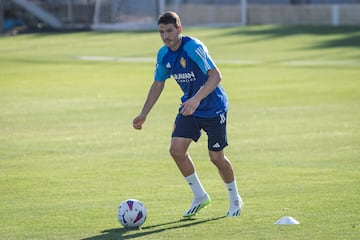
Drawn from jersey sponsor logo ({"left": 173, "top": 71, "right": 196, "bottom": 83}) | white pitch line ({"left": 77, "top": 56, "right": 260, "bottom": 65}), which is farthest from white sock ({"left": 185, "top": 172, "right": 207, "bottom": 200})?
white pitch line ({"left": 77, "top": 56, "right": 260, "bottom": 65})

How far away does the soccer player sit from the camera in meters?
10.2

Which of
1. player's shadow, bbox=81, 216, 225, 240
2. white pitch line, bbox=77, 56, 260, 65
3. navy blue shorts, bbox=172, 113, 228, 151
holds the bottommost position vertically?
white pitch line, bbox=77, 56, 260, 65

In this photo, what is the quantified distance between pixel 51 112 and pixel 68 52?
2051cm

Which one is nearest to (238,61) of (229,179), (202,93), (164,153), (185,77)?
(164,153)

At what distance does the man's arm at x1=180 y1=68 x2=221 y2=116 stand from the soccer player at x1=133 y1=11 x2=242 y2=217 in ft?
0.03

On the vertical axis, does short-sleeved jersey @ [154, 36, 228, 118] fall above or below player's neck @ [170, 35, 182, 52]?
below

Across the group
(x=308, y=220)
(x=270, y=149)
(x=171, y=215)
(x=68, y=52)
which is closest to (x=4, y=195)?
(x=171, y=215)

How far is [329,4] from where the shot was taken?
4994 cm

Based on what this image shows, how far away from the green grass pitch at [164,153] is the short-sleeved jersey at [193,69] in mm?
1181

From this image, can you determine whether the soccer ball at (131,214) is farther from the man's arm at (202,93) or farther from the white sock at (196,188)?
the man's arm at (202,93)

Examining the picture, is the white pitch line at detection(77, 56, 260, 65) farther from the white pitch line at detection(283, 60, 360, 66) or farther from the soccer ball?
the soccer ball

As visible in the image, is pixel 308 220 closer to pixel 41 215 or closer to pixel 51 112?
pixel 41 215

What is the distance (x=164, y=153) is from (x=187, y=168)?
4940 mm

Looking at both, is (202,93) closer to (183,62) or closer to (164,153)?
(183,62)
